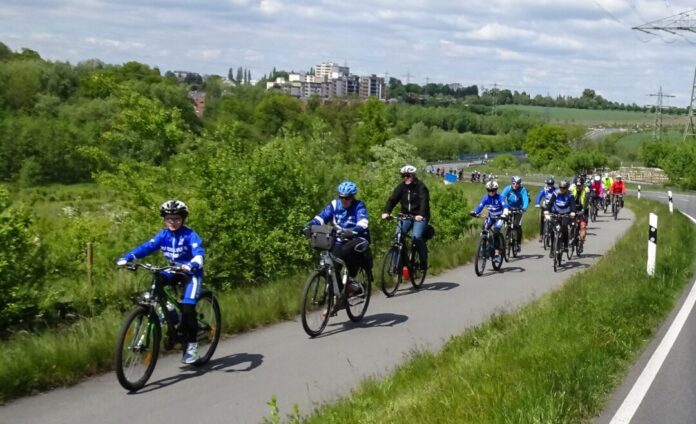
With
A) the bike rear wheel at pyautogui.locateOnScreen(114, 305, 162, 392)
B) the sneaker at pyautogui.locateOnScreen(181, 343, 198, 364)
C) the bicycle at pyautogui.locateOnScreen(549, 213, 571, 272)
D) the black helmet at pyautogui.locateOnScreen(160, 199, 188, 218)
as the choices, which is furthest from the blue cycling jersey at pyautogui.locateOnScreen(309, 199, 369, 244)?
the bicycle at pyautogui.locateOnScreen(549, 213, 571, 272)

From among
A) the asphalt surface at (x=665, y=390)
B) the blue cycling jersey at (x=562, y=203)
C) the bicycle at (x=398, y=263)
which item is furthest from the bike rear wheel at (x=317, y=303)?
the blue cycling jersey at (x=562, y=203)

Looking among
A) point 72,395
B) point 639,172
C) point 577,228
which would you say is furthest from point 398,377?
point 639,172

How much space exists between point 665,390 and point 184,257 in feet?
15.8

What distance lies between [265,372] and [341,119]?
11961 centimetres

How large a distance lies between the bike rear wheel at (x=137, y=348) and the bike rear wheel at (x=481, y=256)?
9.54 metres

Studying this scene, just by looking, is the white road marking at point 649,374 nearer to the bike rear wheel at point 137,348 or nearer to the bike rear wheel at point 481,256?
the bike rear wheel at point 137,348

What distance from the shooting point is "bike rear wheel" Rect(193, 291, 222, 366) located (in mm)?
8070

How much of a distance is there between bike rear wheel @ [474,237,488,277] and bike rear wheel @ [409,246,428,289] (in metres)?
2.18

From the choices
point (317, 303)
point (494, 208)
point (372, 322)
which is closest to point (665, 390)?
point (317, 303)

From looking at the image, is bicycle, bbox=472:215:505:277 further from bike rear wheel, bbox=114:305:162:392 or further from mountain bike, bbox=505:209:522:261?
bike rear wheel, bbox=114:305:162:392

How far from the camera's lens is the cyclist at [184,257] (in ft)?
25.3

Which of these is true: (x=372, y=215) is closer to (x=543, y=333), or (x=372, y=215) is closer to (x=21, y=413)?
(x=543, y=333)

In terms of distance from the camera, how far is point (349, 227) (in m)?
10.5

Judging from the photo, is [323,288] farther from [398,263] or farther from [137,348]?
[398,263]
